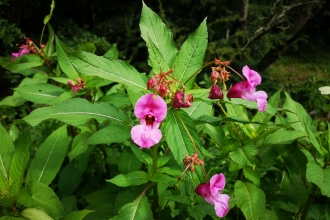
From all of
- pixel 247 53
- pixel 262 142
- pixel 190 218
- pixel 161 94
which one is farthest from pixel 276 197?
pixel 247 53

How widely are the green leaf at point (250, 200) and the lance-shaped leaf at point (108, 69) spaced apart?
78cm

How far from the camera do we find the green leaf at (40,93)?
6.64ft

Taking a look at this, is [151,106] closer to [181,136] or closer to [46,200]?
[181,136]

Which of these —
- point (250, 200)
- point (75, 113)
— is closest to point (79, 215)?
point (75, 113)

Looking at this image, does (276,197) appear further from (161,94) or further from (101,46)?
(101,46)

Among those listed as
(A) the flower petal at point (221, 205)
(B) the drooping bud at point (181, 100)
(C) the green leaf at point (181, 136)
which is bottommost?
(A) the flower petal at point (221, 205)

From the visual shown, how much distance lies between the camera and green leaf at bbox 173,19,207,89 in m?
1.34

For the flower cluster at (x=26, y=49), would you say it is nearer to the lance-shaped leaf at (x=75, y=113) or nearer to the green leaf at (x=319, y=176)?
the lance-shaped leaf at (x=75, y=113)

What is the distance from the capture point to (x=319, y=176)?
153 cm

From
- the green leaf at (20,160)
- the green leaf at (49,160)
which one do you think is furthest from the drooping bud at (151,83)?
the green leaf at (49,160)

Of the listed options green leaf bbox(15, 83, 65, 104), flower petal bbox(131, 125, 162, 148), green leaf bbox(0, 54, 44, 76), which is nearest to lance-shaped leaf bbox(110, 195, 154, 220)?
flower petal bbox(131, 125, 162, 148)

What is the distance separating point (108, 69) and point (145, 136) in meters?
0.31

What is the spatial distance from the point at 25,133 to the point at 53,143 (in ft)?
0.84

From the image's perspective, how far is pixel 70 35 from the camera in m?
7.96
